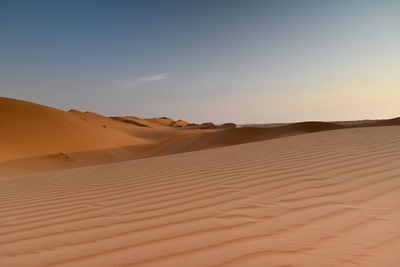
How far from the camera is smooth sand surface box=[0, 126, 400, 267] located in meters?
1.37

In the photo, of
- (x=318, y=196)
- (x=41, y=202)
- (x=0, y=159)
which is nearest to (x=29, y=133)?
(x=0, y=159)

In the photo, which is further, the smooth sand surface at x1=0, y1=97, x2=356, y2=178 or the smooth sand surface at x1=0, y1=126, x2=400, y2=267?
the smooth sand surface at x1=0, y1=97, x2=356, y2=178

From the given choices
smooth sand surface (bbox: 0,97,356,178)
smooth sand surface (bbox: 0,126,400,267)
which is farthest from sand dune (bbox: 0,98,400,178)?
smooth sand surface (bbox: 0,126,400,267)

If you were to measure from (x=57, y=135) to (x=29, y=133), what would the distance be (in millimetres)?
1134

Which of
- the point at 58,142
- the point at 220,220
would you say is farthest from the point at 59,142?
the point at 220,220

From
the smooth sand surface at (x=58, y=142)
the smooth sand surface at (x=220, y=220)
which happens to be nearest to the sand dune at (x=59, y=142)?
the smooth sand surface at (x=58, y=142)

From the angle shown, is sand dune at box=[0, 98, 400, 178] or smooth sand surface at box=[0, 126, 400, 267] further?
sand dune at box=[0, 98, 400, 178]

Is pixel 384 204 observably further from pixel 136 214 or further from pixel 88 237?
pixel 88 237

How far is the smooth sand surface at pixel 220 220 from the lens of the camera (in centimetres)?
137

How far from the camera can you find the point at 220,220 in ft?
5.94

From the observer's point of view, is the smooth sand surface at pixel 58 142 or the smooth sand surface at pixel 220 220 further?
the smooth sand surface at pixel 58 142

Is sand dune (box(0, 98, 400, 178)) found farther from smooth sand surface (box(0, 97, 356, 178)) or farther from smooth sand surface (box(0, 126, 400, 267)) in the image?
smooth sand surface (box(0, 126, 400, 267))

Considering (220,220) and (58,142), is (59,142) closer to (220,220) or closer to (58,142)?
(58,142)

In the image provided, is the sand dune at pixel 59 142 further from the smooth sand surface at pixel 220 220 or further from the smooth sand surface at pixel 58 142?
the smooth sand surface at pixel 220 220
